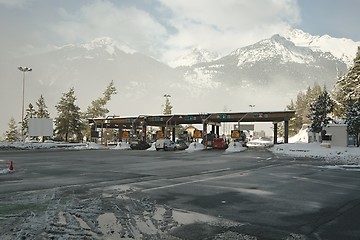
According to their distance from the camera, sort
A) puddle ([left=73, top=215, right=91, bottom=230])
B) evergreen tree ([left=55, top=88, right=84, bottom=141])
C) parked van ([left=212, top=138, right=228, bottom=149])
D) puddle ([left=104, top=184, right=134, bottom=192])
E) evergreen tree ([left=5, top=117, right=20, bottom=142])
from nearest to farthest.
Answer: puddle ([left=73, top=215, right=91, bottom=230]) → puddle ([left=104, top=184, right=134, bottom=192]) → parked van ([left=212, top=138, right=228, bottom=149]) → evergreen tree ([left=55, top=88, right=84, bottom=141]) → evergreen tree ([left=5, top=117, right=20, bottom=142])

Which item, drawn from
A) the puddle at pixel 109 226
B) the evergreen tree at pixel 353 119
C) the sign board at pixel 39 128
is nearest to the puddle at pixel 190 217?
the puddle at pixel 109 226

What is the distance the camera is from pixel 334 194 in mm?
9969

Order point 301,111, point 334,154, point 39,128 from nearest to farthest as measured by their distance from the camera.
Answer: point 334,154 < point 39,128 < point 301,111

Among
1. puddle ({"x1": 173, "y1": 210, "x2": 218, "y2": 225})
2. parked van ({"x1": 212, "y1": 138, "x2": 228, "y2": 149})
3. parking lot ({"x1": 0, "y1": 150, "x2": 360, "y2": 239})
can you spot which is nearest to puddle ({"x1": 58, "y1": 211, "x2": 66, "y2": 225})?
parking lot ({"x1": 0, "y1": 150, "x2": 360, "y2": 239})

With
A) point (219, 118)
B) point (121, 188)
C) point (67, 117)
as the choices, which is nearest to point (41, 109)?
point (67, 117)

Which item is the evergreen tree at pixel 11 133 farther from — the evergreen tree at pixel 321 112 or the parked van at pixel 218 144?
the evergreen tree at pixel 321 112

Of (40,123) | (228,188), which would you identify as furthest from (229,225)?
(40,123)

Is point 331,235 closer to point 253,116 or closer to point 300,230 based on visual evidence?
point 300,230

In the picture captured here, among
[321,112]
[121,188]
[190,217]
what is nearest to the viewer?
[190,217]

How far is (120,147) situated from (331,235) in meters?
48.0

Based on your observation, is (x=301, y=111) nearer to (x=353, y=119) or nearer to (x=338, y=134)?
(x=338, y=134)

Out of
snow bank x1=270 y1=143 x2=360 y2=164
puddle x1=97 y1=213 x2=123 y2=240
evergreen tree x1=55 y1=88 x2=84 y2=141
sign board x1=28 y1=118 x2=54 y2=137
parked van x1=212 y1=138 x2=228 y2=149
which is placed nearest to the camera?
puddle x1=97 y1=213 x2=123 y2=240

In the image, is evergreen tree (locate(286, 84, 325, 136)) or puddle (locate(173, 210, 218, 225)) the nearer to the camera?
puddle (locate(173, 210, 218, 225))

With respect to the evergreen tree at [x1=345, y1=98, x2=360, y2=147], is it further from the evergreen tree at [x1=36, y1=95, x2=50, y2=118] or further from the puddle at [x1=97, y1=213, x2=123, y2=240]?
the evergreen tree at [x1=36, y1=95, x2=50, y2=118]
